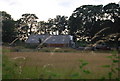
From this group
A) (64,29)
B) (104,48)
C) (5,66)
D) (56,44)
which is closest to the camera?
(5,66)

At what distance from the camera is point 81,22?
221 feet

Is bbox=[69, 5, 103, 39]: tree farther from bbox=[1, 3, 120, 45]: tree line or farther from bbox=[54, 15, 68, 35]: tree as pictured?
bbox=[54, 15, 68, 35]: tree

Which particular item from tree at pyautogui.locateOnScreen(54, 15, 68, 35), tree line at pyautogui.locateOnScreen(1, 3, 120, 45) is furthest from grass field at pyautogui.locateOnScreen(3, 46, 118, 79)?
tree at pyautogui.locateOnScreen(54, 15, 68, 35)

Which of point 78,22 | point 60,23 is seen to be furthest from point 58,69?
point 60,23

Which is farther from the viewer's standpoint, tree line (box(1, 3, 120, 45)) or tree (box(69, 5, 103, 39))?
tree (box(69, 5, 103, 39))

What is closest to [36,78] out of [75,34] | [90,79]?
[90,79]

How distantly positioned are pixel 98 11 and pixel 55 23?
20060mm

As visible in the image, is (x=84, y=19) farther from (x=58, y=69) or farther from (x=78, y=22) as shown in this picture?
(x=58, y=69)

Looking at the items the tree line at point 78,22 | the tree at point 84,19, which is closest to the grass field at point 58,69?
the tree line at point 78,22

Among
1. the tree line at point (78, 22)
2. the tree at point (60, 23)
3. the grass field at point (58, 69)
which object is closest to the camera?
the grass field at point (58, 69)

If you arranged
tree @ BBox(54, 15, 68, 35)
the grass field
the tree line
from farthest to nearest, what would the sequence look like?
tree @ BBox(54, 15, 68, 35) < the tree line < the grass field

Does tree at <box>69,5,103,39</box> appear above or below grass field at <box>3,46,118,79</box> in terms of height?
above

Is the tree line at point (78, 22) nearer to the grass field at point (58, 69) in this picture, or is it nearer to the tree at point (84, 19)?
the tree at point (84, 19)

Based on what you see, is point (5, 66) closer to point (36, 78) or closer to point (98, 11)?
point (36, 78)
